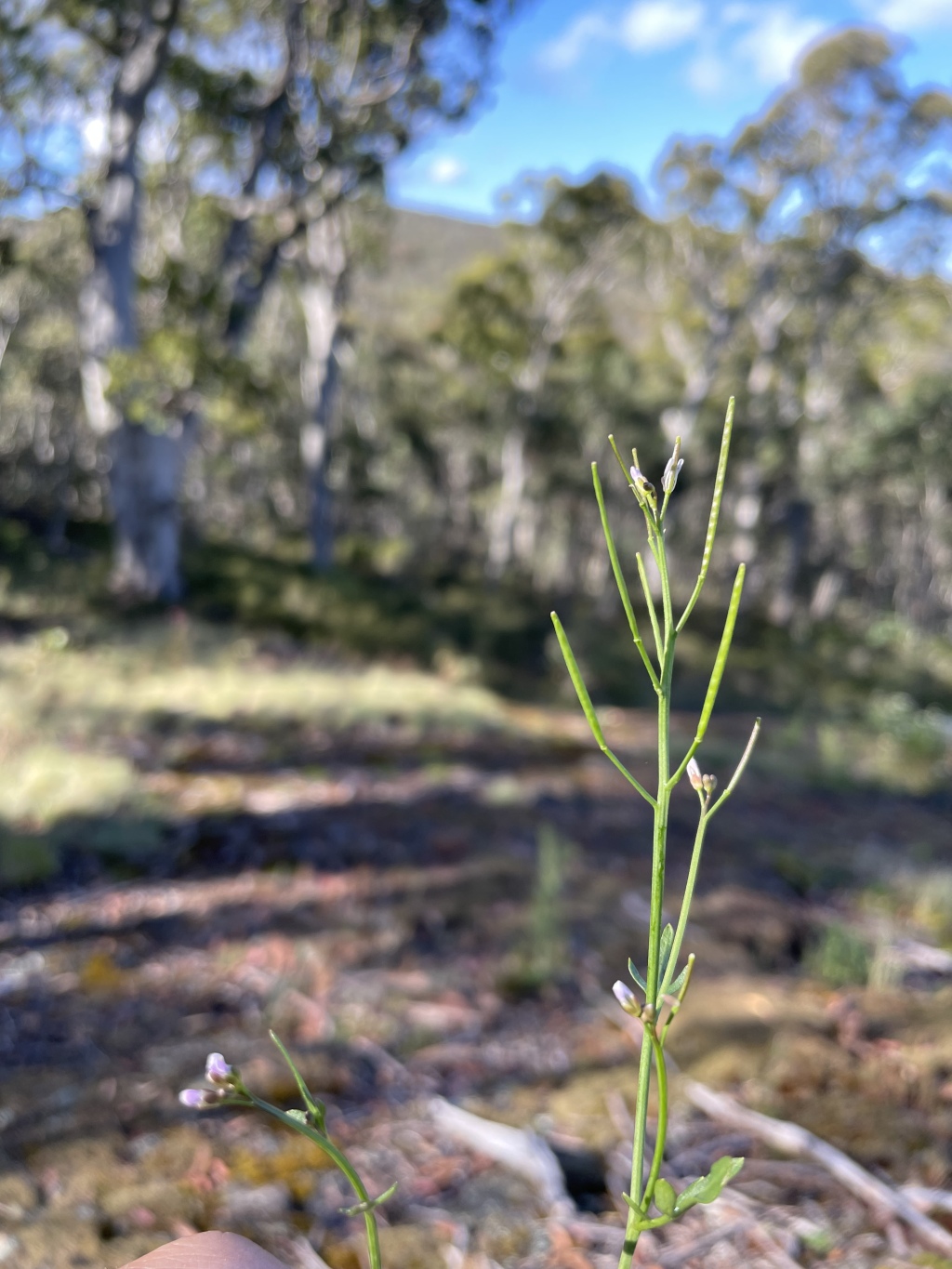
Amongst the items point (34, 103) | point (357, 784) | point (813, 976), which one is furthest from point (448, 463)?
point (813, 976)

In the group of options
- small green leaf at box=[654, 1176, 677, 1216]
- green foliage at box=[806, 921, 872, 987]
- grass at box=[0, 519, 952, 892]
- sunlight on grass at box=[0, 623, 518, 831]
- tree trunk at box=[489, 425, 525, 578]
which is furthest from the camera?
tree trunk at box=[489, 425, 525, 578]

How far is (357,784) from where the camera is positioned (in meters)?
5.24

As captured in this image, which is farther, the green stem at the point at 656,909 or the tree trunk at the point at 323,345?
the tree trunk at the point at 323,345

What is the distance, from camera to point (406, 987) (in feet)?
9.71

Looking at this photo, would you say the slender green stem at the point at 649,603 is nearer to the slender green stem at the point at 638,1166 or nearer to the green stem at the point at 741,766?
the green stem at the point at 741,766

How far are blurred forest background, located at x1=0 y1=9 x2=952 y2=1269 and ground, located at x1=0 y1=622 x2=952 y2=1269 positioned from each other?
2 centimetres

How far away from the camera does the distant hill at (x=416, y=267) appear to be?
19.1 meters

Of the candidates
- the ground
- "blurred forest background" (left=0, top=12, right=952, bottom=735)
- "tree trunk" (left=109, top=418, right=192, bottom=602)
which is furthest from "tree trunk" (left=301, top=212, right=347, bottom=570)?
the ground

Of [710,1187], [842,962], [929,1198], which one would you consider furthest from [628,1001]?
[842,962]

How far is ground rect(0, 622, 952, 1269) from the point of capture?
180cm

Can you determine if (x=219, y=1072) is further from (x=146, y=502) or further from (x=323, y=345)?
(x=323, y=345)

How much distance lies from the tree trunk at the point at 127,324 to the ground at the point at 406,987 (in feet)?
12.0

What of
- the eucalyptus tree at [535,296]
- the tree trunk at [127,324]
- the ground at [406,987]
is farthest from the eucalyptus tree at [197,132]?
the eucalyptus tree at [535,296]

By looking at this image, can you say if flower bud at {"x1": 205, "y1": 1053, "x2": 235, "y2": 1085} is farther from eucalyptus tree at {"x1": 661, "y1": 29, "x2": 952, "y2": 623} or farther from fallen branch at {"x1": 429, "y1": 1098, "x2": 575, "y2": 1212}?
eucalyptus tree at {"x1": 661, "y1": 29, "x2": 952, "y2": 623}
